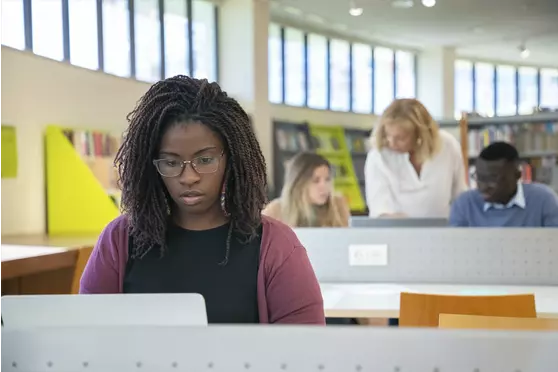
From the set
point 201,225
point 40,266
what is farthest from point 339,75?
point 201,225

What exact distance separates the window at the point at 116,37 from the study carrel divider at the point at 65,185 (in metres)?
1.36

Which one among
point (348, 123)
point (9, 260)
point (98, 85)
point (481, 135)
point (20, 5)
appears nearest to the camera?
point (9, 260)

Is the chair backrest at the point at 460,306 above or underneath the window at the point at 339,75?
underneath

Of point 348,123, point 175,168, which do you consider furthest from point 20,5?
point 348,123

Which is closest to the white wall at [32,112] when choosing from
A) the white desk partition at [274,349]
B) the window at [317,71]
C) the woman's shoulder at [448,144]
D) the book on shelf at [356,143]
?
the woman's shoulder at [448,144]

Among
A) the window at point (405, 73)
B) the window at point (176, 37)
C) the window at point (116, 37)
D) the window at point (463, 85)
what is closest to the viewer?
the window at point (116, 37)

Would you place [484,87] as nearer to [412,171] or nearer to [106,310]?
[412,171]

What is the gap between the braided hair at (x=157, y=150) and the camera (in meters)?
1.25

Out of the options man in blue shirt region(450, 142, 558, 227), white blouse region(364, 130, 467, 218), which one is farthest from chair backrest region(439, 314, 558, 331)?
white blouse region(364, 130, 467, 218)

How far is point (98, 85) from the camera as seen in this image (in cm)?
570

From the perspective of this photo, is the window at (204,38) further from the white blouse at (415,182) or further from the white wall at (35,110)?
the white blouse at (415,182)

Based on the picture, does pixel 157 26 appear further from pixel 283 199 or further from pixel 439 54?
pixel 439 54

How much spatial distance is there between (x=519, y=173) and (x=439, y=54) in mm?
9368

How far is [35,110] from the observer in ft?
15.6
